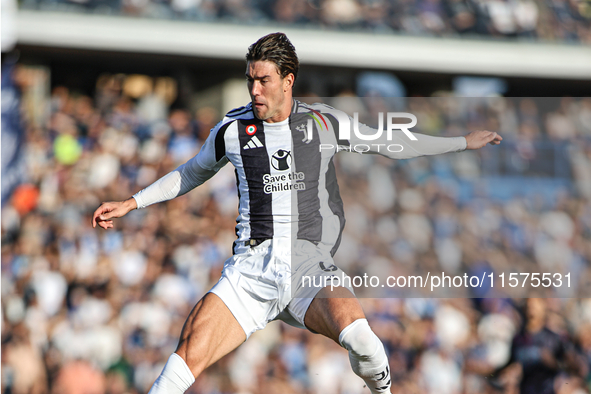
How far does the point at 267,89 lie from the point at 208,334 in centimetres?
163

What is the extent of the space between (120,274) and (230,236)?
166 cm

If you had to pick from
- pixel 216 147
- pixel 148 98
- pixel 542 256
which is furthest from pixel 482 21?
pixel 216 147

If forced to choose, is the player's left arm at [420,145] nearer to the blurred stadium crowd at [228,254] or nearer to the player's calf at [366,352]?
the player's calf at [366,352]

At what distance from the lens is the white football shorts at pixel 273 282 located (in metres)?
4.41

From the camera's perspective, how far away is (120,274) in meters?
9.33

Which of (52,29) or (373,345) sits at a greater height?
(52,29)

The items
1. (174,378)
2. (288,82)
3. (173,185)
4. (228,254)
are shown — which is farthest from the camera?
(228,254)

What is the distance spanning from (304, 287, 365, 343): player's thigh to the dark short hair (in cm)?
148

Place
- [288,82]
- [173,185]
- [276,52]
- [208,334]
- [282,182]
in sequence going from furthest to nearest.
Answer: [173,185] < [282,182] < [288,82] < [276,52] < [208,334]

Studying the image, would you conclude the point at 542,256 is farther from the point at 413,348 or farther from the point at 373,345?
the point at 373,345

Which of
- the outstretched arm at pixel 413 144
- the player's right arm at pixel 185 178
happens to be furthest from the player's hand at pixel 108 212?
the outstretched arm at pixel 413 144

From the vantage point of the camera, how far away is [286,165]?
4.62 metres

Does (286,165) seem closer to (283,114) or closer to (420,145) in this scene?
(283,114)

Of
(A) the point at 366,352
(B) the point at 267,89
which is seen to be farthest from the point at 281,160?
(A) the point at 366,352
